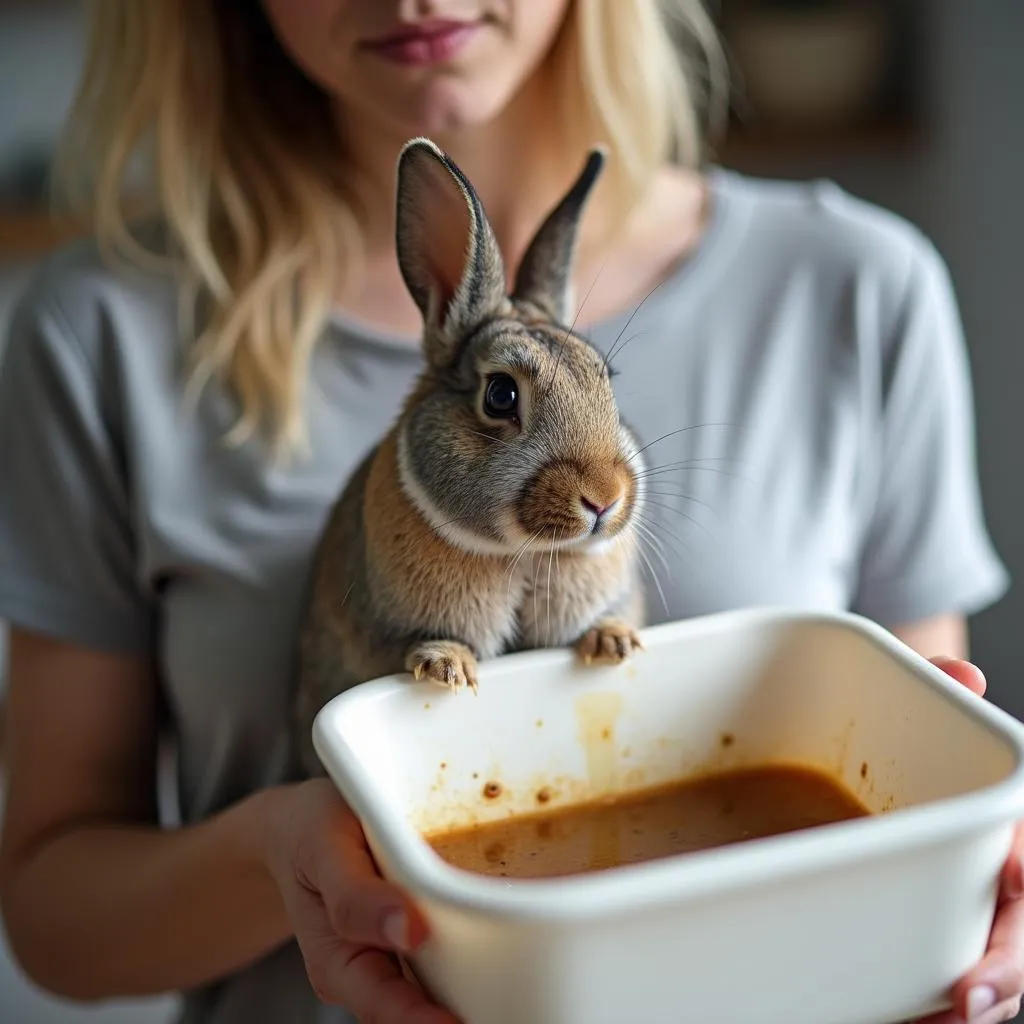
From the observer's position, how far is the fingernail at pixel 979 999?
63cm

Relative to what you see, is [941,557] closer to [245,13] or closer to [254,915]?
[254,915]

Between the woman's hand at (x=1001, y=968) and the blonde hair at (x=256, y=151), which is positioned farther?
the blonde hair at (x=256, y=151)

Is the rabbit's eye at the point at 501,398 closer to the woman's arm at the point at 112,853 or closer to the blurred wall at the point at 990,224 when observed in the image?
the woman's arm at the point at 112,853

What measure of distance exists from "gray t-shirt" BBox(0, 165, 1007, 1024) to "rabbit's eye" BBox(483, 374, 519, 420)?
315 millimetres

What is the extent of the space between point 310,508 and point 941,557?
21.4 inches

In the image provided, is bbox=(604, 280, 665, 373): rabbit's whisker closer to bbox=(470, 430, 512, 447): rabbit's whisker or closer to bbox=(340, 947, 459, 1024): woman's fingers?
bbox=(470, 430, 512, 447): rabbit's whisker

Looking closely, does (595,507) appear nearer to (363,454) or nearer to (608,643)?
(608,643)

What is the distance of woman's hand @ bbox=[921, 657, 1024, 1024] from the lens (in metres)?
0.63

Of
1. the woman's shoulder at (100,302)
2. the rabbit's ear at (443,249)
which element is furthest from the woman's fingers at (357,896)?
the woman's shoulder at (100,302)

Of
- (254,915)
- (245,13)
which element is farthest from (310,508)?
(245,13)

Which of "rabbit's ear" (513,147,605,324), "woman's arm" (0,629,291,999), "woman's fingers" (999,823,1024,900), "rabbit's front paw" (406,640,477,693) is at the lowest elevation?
"woman's arm" (0,629,291,999)

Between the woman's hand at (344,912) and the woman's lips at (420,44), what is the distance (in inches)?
16.9

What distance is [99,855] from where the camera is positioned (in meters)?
1.06

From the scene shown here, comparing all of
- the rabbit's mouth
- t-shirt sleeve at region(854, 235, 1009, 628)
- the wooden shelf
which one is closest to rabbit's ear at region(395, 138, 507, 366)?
the rabbit's mouth
